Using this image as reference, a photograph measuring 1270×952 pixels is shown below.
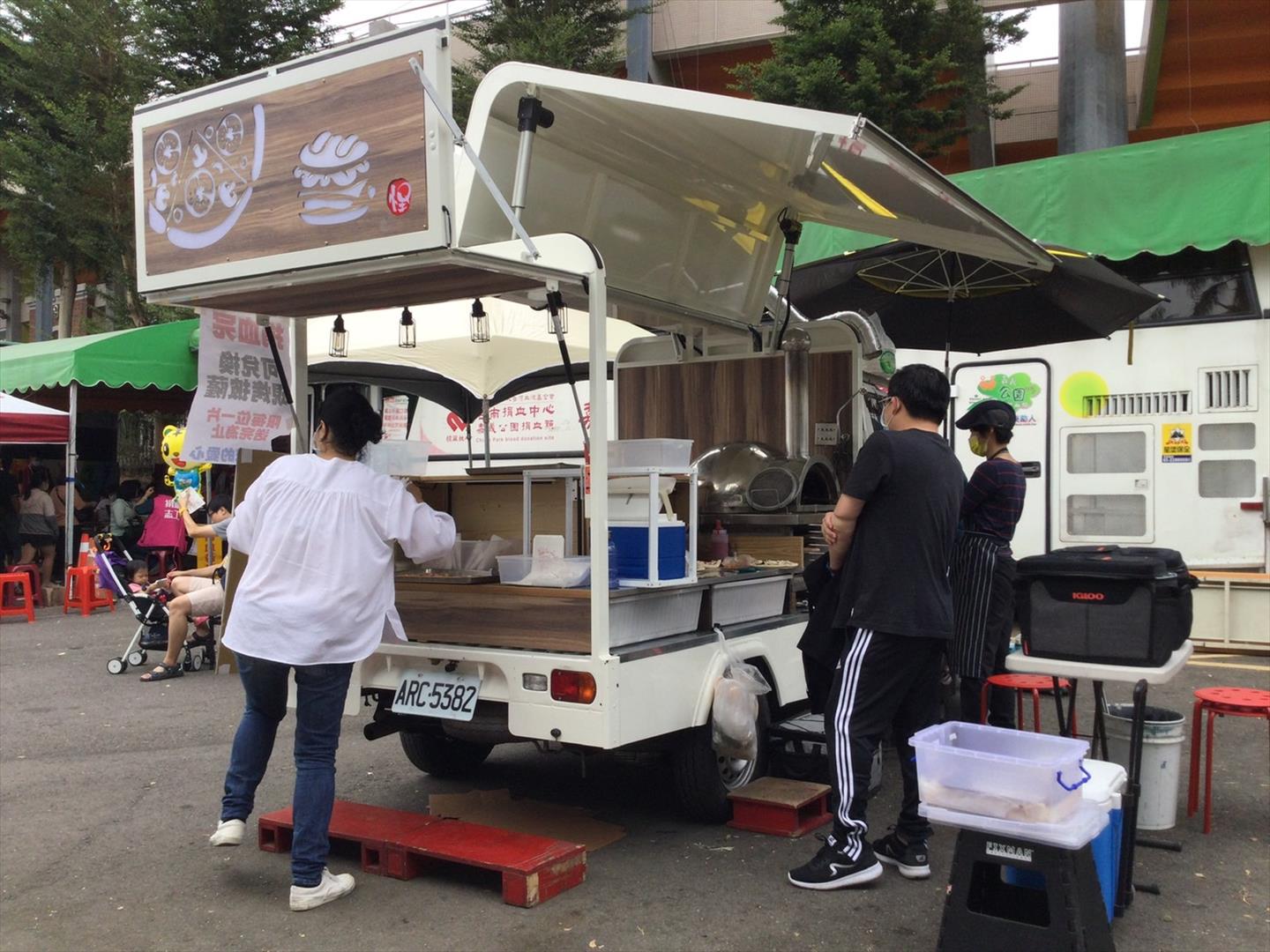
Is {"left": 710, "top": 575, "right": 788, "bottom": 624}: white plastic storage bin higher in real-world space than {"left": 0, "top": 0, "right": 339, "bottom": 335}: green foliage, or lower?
lower

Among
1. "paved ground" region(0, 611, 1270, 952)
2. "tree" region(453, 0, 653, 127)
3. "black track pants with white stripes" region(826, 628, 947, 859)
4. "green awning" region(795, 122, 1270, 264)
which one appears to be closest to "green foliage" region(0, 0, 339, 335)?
"tree" region(453, 0, 653, 127)

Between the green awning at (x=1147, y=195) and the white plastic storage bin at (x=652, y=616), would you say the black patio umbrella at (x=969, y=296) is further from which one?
the white plastic storage bin at (x=652, y=616)

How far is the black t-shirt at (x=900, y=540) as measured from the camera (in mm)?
3824

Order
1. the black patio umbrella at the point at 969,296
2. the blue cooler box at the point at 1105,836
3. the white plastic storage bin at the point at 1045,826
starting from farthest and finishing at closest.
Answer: the black patio umbrella at the point at 969,296 < the blue cooler box at the point at 1105,836 < the white plastic storage bin at the point at 1045,826

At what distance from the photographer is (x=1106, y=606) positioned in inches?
146

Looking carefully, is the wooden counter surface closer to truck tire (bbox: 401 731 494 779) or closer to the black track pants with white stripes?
the black track pants with white stripes

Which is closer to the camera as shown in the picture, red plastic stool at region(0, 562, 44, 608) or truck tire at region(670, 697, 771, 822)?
truck tire at region(670, 697, 771, 822)

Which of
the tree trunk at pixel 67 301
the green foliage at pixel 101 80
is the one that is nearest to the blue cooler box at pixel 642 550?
the green foliage at pixel 101 80

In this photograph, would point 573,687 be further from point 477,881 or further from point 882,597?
point 882,597

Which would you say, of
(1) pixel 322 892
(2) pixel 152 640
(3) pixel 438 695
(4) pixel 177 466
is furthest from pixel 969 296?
(4) pixel 177 466

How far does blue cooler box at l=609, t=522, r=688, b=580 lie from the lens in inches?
165

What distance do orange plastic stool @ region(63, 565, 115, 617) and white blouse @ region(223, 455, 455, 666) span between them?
992 cm

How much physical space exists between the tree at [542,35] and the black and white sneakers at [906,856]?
44.0ft

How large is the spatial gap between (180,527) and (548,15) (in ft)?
30.4
